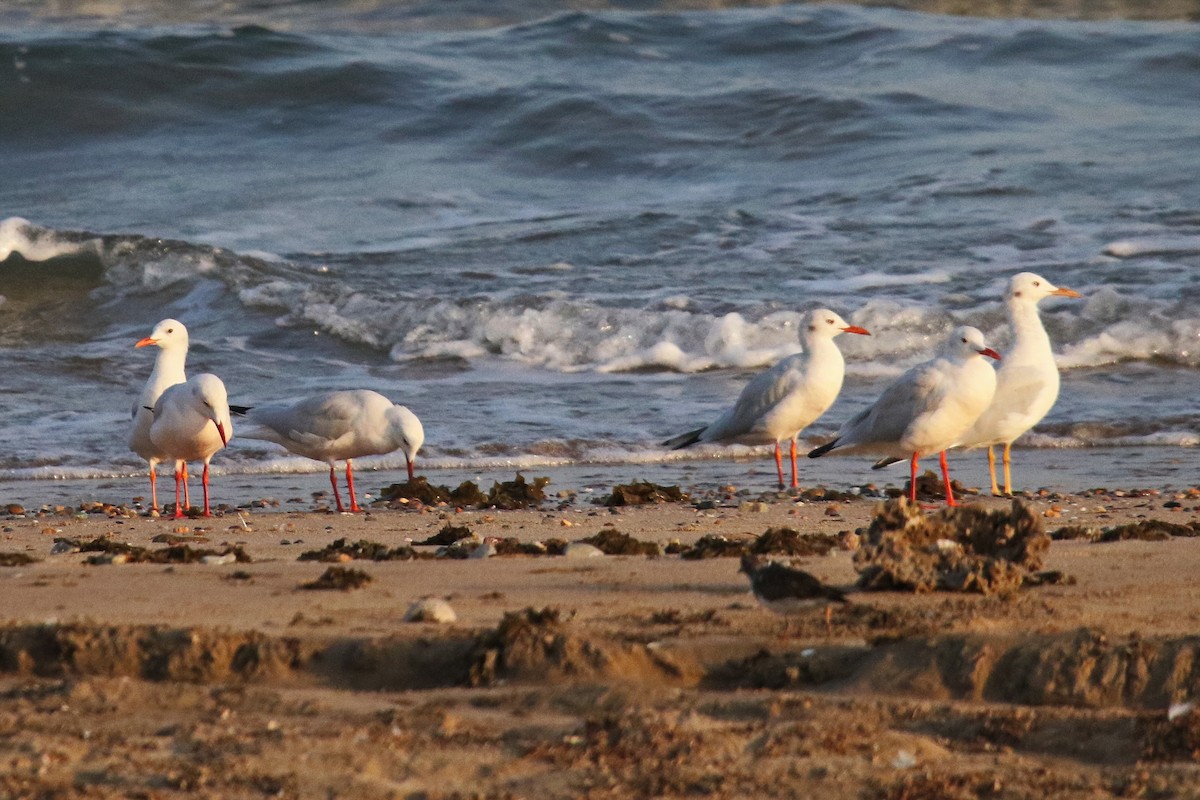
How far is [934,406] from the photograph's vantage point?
7156mm

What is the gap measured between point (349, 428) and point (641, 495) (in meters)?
1.51

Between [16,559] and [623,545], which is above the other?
[16,559]

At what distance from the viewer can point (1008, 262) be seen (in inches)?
521

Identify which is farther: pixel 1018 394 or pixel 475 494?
pixel 1018 394

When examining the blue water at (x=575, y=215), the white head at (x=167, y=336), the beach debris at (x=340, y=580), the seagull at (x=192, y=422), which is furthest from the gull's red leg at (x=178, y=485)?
the beach debris at (x=340, y=580)

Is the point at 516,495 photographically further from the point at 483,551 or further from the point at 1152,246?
the point at 1152,246

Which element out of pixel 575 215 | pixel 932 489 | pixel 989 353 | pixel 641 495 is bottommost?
pixel 932 489

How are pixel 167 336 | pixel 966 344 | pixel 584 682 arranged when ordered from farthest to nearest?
pixel 167 336
pixel 966 344
pixel 584 682

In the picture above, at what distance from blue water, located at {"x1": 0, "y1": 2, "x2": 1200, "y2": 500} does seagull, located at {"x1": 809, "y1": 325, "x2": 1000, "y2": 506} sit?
0.77 metres

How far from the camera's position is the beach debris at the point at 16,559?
487cm

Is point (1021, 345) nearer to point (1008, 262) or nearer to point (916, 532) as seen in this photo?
point (916, 532)

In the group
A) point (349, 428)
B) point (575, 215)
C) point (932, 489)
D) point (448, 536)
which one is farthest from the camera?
point (575, 215)

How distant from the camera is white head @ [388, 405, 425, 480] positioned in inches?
301

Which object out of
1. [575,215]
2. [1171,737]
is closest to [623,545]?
[1171,737]
